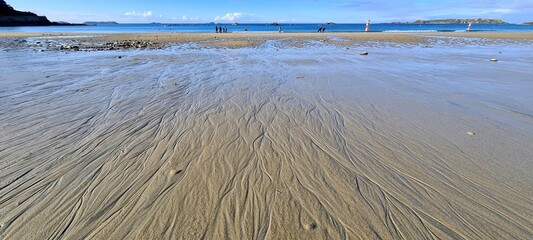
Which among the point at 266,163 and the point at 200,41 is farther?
the point at 200,41

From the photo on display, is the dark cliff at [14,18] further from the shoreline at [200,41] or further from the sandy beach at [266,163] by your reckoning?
the sandy beach at [266,163]

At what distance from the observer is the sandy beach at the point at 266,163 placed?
296cm

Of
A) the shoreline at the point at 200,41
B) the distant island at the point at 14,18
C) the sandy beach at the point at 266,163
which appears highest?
the distant island at the point at 14,18

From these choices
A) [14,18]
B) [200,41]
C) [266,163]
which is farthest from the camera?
[14,18]

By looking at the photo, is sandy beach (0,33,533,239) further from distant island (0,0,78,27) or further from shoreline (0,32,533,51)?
distant island (0,0,78,27)

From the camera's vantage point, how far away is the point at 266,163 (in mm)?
4254

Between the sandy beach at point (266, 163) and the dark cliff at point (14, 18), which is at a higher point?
the dark cliff at point (14, 18)

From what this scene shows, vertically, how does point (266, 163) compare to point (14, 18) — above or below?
below

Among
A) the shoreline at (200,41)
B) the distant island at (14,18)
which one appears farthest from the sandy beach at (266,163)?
the distant island at (14,18)

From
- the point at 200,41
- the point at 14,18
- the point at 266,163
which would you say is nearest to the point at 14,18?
the point at 14,18

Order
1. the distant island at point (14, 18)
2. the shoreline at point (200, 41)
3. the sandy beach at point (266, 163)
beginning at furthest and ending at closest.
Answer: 1. the distant island at point (14, 18)
2. the shoreline at point (200, 41)
3. the sandy beach at point (266, 163)

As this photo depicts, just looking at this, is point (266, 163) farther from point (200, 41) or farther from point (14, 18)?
point (14, 18)

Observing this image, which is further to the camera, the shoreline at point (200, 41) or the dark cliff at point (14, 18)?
the dark cliff at point (14, 18)

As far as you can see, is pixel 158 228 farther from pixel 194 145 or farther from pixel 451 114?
pixel 451 114
